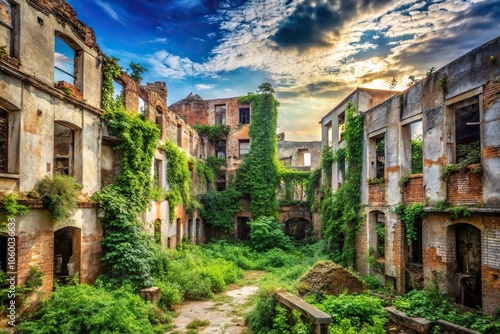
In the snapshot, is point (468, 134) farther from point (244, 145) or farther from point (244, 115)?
point (244, 115)

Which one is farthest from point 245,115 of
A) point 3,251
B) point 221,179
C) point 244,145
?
point 3,251

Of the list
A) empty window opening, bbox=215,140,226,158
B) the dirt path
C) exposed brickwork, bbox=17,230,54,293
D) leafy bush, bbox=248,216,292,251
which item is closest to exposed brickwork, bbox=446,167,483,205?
the dirt path

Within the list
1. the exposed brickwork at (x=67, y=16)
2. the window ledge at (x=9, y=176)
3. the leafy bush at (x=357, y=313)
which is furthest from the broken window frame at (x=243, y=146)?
the window ledge at (x=9, y=176)

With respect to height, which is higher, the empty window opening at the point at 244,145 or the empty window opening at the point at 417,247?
the empty window opening at the point at 244,145

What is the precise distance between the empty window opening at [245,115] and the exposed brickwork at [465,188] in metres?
18.4

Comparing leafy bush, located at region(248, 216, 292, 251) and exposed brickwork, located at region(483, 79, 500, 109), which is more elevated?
exposed brickwork, located at region(483, 79, 500, 109)

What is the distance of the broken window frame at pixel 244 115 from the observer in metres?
26.0

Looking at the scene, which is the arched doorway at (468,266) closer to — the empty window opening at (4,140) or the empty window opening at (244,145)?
the empty window opening at (4,140)

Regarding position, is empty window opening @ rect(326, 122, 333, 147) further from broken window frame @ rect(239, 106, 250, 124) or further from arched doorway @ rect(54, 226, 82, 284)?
arched doorway @ rect(54, 226, 82, 284)

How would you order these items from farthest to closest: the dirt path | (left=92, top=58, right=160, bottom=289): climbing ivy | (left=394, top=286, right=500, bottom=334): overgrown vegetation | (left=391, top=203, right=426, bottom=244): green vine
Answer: (left=92, top=58, right=160, bottom=289): climbing ivy → (left=391, top=203, right=426, bottom=244): green vine → the dirt path → (left=394, top=286, right=500, bottom=334): overgrown vegetation

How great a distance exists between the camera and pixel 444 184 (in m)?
9.38

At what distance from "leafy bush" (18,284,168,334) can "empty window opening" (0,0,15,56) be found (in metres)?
6.38

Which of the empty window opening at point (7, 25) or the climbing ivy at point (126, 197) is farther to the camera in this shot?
the climbing ivy at point (126, 197)

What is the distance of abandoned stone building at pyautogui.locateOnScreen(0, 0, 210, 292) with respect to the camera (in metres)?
7.88
